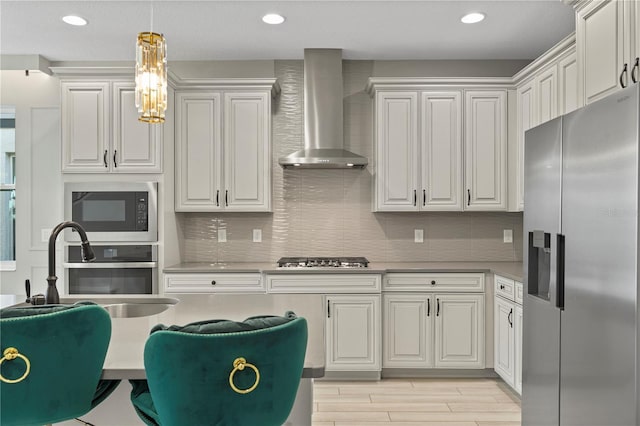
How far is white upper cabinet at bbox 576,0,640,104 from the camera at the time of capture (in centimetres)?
223

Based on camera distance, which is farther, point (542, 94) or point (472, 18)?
point (542, 94)

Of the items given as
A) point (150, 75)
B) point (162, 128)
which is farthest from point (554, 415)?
point (162, 128)

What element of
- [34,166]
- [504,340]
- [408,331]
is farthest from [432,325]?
[34,166]

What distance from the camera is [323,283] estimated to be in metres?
3.85

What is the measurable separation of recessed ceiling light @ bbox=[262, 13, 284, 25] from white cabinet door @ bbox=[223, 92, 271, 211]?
712 millimetres

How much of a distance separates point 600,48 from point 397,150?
1905 millimetres

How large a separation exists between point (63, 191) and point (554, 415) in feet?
11.8

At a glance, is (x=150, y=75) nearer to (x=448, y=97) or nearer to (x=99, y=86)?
(x=99, y=86)

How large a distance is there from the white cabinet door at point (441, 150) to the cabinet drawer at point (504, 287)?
2.36ft

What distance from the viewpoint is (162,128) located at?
12.8 ft

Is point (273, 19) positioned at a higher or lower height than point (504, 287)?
higher

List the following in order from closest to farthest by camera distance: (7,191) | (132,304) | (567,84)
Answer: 1. (132,304)
2. (567,84)
3. (7,191)

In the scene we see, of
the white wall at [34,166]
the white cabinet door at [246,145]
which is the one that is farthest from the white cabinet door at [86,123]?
the white cabinet door at [246,145]

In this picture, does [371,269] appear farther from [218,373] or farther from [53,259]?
[218,373]
